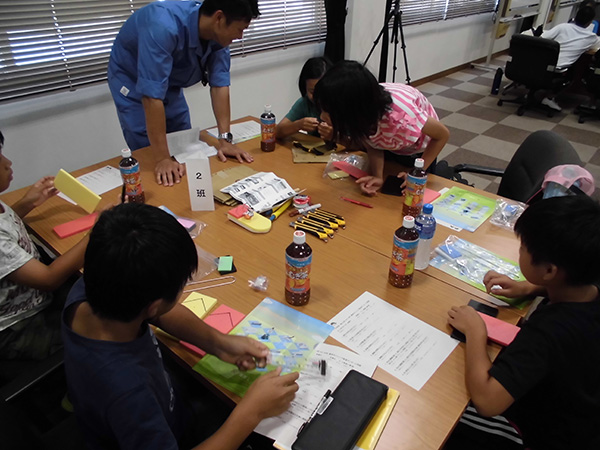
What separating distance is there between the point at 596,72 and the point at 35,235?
5.13 meters

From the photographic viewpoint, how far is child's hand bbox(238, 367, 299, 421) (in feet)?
2.74

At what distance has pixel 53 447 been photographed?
38.6 inches

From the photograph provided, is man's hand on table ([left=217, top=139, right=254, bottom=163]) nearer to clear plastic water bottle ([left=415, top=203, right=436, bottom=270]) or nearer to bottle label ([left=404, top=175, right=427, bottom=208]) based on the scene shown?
bottle label ([left=404, top=175, right=427, bottom=208])

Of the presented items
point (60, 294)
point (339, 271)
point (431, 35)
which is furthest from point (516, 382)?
point (431, 35)

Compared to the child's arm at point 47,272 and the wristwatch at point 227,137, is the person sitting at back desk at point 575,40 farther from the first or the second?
the child's arm at point 47,272

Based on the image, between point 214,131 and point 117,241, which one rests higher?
point 117,241

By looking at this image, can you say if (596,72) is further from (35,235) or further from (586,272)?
(35,235)

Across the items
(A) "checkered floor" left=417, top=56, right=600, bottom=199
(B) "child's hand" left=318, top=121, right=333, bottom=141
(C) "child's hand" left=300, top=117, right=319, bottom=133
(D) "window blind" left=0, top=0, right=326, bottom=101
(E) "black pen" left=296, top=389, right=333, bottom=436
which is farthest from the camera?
(A) "checkered floor" left=417, top=56, right=600, bottom=199

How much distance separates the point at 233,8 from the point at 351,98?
0.68 m

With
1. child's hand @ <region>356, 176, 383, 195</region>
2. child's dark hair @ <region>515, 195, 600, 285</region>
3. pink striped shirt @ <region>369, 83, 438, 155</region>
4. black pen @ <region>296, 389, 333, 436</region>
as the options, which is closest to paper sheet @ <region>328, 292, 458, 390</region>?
black pen @ <region>296, 389, 333, 436</region>

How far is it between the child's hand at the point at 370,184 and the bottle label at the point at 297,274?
68 centimetres

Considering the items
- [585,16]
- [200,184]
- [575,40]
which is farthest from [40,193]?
[585,16]

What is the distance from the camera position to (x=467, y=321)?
104cm

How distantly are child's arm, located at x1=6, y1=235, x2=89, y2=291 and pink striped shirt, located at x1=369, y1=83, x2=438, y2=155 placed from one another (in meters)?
1.14
